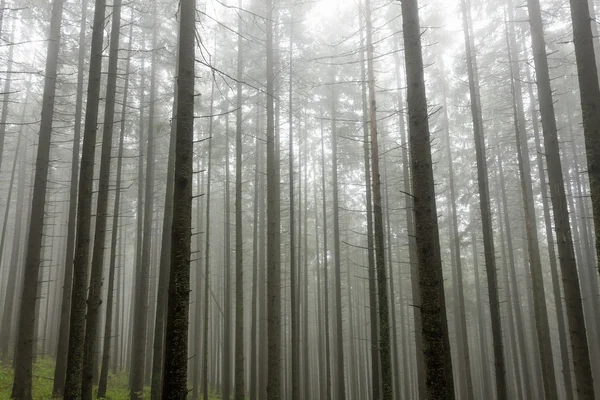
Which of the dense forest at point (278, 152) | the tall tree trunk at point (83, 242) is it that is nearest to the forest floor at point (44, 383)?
the dense forest at point (278, 152)

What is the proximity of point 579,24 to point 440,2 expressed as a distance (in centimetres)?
892

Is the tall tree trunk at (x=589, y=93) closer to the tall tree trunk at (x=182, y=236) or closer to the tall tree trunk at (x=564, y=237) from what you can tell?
the tall tree trunk at (x=564, y=237)

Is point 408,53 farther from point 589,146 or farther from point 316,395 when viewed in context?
point 316,395

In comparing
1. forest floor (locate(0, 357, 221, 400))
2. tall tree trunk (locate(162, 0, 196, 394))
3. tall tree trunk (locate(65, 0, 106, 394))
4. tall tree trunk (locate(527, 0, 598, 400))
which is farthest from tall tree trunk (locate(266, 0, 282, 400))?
tall tree trunk (locate(527, 0, 598, 400))

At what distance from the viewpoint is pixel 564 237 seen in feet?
28.8

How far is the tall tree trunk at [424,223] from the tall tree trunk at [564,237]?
123 inches

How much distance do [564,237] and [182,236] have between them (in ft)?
27.9

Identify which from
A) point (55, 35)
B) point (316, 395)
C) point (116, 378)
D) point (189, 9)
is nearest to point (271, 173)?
point (189, 9)

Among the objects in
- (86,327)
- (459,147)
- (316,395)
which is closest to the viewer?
(86,327)

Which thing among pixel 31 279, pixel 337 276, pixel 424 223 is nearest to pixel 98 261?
pixel 31 279

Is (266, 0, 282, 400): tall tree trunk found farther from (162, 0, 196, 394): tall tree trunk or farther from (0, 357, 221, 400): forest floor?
(0, 357, 221, 400): forest floor

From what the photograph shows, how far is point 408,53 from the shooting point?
697 cm

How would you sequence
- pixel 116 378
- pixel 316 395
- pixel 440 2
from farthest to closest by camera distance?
1. pixel 316 395
2. pixel 116 378
3. pixel 440 2

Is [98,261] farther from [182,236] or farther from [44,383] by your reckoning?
[44,383]
